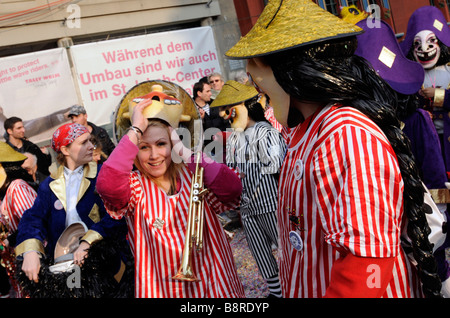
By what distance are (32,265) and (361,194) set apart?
7.80 feet

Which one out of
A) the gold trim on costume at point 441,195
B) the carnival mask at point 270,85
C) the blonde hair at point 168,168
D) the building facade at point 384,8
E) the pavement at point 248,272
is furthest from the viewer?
the building facade at point 384,8

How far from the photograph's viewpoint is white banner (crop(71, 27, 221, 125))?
28.6 ft

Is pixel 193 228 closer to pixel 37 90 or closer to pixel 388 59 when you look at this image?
pixel 388 59

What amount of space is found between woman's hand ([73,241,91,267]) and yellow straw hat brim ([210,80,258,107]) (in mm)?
2514

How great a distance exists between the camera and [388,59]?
97.3 inches

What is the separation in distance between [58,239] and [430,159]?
288 cm

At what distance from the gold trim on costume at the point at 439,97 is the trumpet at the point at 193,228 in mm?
2659

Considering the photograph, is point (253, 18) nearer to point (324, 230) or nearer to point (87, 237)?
point (87, 237)

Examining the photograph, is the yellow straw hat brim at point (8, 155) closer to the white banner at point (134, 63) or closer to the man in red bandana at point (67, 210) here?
the man in red bandana at point (67, 210)

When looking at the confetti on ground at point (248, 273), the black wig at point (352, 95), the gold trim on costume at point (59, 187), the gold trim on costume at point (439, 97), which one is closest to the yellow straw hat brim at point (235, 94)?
the gold trim on costume at point (439, 97)

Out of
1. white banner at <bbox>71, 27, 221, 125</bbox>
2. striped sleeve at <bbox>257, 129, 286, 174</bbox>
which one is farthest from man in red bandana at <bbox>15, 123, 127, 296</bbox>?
white banner at <bbox>71, 27, 221, 125</bbox>

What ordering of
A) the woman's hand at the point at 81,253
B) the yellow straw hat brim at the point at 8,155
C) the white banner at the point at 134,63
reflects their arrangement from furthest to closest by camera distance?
the white banner at the point at 134,63, the yellow straw hat brim at the point at 8,155, the woman's hand at the point at 81,253

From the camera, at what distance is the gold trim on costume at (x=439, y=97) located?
13.4ft

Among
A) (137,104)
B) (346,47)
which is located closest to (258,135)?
(137,104)
